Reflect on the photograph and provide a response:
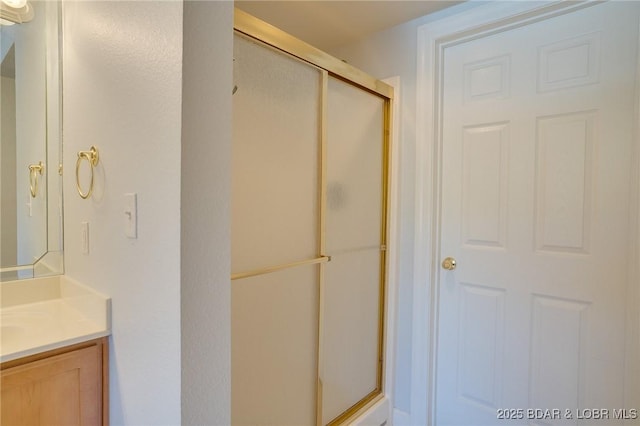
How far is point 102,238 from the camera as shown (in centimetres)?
104

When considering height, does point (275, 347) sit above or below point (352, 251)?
below

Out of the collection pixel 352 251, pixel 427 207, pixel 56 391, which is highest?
pixel 427 207

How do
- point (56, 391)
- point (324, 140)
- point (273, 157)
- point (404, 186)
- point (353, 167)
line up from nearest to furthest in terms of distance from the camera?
point (56, 391) < point (273, 157) < point (324, 140) < point (353, 167) < point (404, 186)

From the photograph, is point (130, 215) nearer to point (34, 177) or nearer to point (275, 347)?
point (275, 347)

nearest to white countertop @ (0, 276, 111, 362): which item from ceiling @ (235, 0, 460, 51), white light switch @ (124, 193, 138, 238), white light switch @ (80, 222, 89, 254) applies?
white light switch @ (80, 222, 89, 254)

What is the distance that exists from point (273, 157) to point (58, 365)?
919mm

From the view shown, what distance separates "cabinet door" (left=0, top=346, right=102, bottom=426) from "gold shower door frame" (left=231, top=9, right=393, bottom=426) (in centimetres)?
49

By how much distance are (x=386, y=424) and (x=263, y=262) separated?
4.23 ft

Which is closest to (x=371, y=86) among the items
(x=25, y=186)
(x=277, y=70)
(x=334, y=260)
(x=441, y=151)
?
(x=441, y=151)

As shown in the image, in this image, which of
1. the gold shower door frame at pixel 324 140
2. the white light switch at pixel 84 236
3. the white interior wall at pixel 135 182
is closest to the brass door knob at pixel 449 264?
the gold shower door frame at pixel 324 140

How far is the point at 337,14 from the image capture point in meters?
1.76

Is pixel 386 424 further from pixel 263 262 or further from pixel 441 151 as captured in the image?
pixel 441 151

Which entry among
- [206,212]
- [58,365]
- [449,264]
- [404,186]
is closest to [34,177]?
[58,365]

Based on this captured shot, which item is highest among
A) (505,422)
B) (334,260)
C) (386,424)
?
(334,260)
